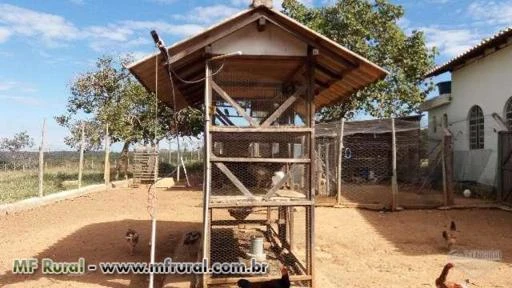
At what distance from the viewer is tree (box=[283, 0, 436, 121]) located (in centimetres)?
2102

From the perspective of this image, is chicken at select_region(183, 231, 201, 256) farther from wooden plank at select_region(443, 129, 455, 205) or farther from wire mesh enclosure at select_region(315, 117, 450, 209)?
wooden plank at select_region(443, 129, 455, 205)

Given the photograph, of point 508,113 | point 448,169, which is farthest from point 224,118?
point 508,113

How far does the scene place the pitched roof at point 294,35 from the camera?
19.3 feet

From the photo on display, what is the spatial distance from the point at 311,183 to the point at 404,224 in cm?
615

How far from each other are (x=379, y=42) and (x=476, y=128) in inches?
253

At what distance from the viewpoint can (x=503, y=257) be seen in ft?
26.9

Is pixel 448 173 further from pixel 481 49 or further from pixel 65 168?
pixel 65 168

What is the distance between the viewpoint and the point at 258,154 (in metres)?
8.47

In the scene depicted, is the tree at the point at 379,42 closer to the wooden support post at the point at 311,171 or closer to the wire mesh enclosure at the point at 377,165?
the wire mesh enclosure at the point at 377,165

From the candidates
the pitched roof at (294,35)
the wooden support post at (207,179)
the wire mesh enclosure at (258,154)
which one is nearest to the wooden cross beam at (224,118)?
the wire mesh enclosure at (258,154)

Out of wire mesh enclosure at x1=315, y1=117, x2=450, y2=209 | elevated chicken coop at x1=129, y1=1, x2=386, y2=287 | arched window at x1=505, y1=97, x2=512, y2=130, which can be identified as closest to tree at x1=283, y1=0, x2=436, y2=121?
wire mesh enclosure at x1=315, y1=117, x2=450, y2=209

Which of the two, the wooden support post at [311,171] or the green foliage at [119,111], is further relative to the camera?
the green foliage at [119,111]

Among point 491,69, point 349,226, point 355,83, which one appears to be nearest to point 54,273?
point 355,83

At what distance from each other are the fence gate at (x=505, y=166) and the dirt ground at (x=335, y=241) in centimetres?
112
